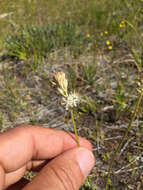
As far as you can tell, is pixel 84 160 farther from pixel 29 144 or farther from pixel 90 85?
pixel 90 85

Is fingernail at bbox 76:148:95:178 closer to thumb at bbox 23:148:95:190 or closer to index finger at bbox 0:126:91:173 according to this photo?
thumb at bbox 23:148:95:190

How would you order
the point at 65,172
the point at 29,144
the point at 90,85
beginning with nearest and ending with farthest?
the point at 65,172, the point at 29,144, the point at 90,85

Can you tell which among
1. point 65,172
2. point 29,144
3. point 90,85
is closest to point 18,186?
point 29,144

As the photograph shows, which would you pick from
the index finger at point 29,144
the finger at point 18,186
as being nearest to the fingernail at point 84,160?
the index finger at point 29,144

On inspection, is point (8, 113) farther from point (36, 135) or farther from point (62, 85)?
point (62, 85)

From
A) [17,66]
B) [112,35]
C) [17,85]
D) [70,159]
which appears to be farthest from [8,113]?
[112,35]
